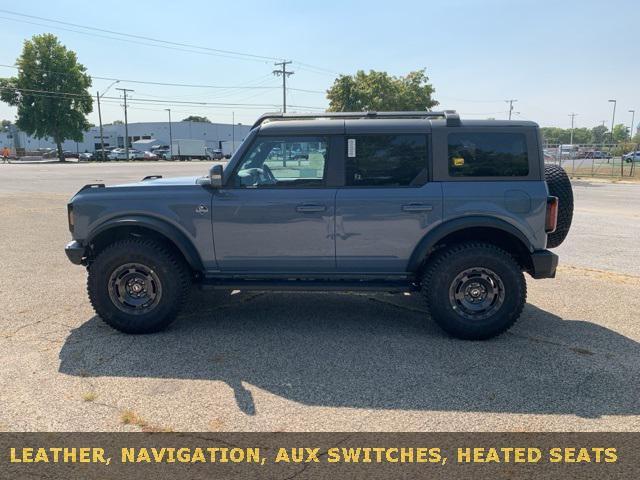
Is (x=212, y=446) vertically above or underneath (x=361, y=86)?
underneath

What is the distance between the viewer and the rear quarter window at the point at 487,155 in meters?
4.46

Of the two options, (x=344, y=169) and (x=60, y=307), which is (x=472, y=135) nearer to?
(x=344, y=169)

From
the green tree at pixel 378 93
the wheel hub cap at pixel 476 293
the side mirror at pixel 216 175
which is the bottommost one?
the wheel hub cap at pixel 476 293

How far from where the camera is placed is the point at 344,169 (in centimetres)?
455

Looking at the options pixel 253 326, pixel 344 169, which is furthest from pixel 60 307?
pixel 344 169

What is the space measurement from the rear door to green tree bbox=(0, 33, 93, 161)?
69.0 m

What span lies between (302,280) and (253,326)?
725 mm

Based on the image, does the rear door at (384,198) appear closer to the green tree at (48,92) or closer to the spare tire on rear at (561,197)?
the spare tire on rear at (561,197)

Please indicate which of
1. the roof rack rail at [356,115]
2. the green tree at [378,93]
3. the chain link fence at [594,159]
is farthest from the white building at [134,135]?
the roof rack rail at [356,115]

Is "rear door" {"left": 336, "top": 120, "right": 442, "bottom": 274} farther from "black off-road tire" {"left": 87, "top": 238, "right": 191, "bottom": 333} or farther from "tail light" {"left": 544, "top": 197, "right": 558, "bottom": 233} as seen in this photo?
"black off-road tire" {"left": 87, "top": 238, "right": 191, "bottom": 333}

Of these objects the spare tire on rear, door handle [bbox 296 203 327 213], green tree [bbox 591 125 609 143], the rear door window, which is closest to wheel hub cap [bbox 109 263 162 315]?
door handle [bbox 296 203 327 213]

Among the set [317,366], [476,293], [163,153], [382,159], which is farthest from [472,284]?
[163,153]

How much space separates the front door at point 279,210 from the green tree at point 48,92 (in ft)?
225

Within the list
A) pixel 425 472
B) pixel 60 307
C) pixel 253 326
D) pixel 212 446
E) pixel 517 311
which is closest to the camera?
pixel 425 472
